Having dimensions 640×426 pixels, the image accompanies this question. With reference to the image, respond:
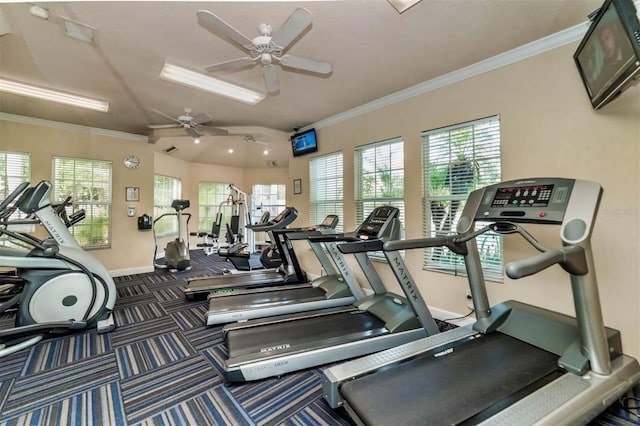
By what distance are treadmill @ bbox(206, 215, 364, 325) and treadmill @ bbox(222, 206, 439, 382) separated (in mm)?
372

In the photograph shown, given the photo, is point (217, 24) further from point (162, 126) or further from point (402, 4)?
point (162, 126)

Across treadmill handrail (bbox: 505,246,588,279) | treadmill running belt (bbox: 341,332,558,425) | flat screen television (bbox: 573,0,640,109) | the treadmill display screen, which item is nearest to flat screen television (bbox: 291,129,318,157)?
the treadmill display screen

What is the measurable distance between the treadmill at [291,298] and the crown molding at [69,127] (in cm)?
372

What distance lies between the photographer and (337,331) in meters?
2.48

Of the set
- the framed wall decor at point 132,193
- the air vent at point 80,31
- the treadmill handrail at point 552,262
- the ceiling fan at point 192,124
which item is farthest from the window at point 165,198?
the treadmill handrail at point 552,262

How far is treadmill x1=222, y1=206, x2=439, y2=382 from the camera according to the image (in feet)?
6.83

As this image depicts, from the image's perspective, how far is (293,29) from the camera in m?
1.98

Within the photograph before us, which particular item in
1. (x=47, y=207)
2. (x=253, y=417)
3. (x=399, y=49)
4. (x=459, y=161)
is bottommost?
(x=253, y=417)

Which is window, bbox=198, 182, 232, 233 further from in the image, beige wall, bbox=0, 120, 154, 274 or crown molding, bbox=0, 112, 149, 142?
crown molding, bbox=0, 112, 149, 142

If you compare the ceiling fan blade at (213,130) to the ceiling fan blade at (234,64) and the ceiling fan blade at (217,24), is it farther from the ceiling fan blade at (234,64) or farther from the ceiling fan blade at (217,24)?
the ceiling fan blade at (217,24)

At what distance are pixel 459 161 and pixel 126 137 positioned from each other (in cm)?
568

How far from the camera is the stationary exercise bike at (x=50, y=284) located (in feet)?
8.59

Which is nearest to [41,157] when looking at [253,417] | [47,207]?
[47,207]

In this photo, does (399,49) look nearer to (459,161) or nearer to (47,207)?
(459,161)
